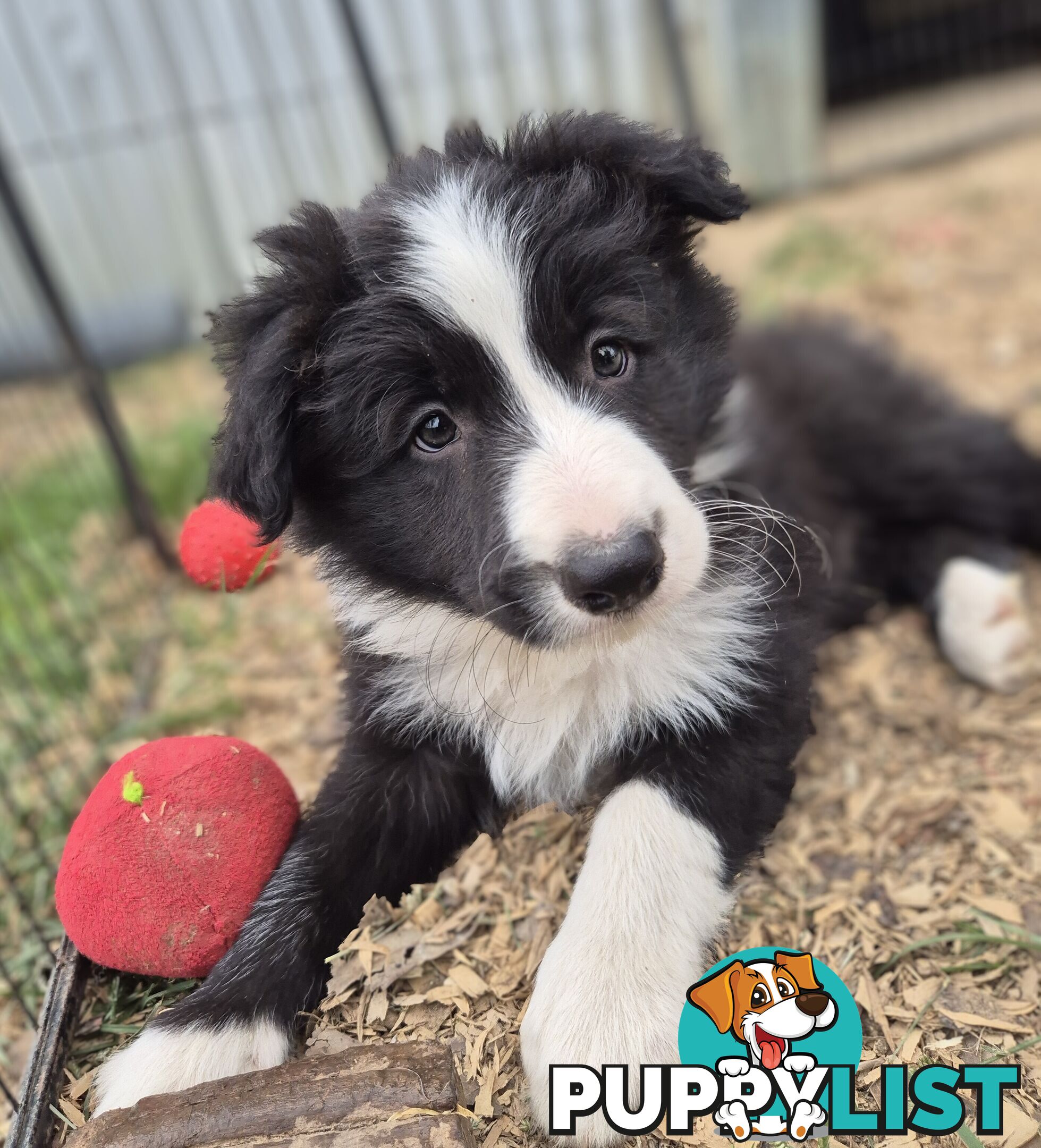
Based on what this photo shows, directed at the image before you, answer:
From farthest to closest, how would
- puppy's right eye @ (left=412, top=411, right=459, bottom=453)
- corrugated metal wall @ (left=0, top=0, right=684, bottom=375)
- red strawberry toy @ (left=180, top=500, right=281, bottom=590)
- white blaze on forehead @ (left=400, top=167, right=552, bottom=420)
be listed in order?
corrugated metal wall @ (left=0, top=0, right=684, bottom=375) < red strawberry toy @ (left=180, top=500, right=281, bottom=590) < puppy's right eye @ (left=412, top=411, right=459, bottom=453) < white blaze on forehead @ (left=400, top=167, right=552, bottom=420)

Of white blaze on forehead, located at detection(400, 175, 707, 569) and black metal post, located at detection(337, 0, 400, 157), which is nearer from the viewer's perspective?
white blaze on forehead, located at detection(400, 175, 707, 569)

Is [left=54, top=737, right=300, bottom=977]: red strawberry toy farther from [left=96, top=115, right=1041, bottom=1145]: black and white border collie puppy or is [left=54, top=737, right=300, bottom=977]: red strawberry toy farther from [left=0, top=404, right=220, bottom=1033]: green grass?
[left=0, top=404, right=220, bottom=1033]: green grass

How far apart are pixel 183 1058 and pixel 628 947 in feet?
2.64

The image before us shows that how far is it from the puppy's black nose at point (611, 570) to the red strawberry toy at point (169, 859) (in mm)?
900

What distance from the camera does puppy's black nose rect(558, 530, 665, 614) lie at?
170cm

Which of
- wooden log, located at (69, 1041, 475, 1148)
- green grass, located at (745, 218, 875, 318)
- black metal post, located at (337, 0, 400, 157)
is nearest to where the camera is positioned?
wooden log, located at (69, 1041, 475, 1148)

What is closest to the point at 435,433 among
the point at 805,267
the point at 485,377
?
the point at 485,377

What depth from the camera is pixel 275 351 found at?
1967 millimetres

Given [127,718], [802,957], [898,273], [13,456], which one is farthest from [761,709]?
[898,273]

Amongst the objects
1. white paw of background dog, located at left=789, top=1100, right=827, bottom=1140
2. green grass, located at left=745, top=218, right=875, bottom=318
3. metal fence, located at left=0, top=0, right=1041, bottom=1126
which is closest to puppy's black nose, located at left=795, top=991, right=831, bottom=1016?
white paw of background dog, located at left=789, top=1100, right=827, bottom=1140

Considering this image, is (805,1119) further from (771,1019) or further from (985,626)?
(985,626)

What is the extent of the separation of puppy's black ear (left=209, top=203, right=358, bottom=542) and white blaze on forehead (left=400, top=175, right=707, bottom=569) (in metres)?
0.17

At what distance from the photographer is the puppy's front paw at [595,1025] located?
5.72 ft

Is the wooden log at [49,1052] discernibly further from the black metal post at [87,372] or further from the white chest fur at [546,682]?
the black metal post at [87,372]
